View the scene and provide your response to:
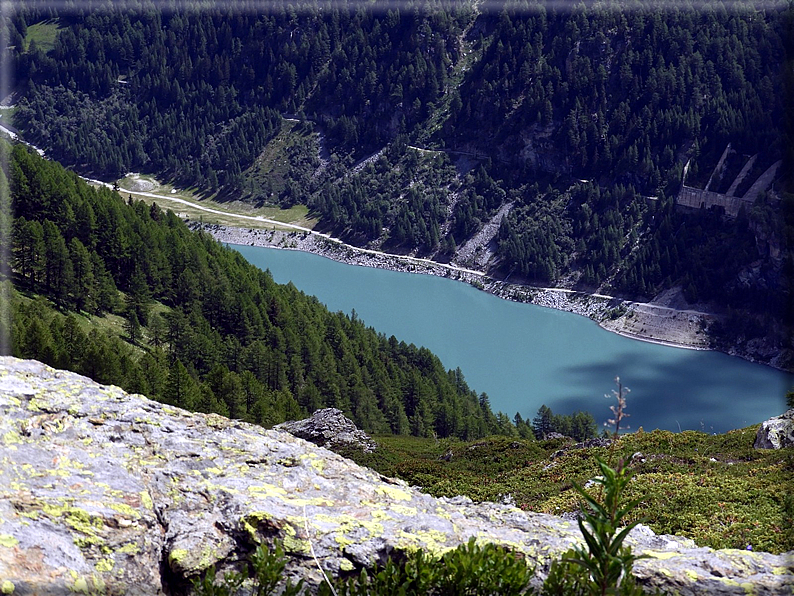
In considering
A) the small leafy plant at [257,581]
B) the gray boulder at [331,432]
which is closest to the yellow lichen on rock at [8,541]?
the small leafy plant at [257,581]

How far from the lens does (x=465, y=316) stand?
129 meters

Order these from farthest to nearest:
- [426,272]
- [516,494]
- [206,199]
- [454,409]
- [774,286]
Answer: [206,199] < [426,272] < [774,286] < [454,409] < [516,494]

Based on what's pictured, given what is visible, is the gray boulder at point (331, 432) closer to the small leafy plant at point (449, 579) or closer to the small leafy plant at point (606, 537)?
the small leafy plant at point (449, 579)

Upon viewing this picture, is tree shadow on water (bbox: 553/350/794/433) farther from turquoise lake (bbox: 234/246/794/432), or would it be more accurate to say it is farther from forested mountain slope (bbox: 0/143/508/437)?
forested mountain slope (bbox: 0/143/508/437)

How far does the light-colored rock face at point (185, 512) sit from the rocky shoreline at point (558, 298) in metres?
114

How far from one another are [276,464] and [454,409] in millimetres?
63794

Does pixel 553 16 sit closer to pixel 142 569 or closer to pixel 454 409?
pixel 454 409

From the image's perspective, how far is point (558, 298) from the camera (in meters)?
137

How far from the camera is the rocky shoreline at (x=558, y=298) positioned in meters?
121

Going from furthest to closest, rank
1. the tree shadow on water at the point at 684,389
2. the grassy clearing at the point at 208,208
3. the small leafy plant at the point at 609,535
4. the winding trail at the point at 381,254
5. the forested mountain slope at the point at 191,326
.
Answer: the grassy clearing at the point at 208,208, the winding trail at the point at 381,254, the tree shadow on water at the point at 684,389, the forested mountain slope at the point at 191,326, the small leafy plant at the point at 609,535

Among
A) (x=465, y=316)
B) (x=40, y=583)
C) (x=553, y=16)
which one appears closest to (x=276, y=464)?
(x=40, y=583)

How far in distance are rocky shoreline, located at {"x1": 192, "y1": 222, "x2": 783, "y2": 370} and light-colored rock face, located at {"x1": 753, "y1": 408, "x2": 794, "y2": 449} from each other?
95.6 m

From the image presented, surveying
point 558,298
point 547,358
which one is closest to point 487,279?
point 558,298

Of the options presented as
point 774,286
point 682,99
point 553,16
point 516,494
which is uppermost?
point 553,16
